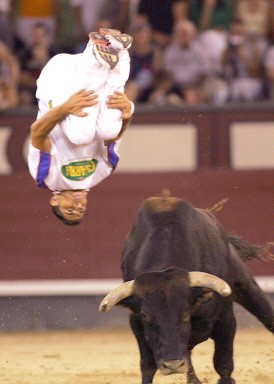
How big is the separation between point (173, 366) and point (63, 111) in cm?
113

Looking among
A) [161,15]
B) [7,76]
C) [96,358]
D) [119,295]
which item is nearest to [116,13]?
[161,15]

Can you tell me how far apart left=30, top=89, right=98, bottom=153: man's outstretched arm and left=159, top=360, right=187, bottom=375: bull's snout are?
107 cm

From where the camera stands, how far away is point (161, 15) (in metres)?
8.78

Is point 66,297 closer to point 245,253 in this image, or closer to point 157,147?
point 157,147

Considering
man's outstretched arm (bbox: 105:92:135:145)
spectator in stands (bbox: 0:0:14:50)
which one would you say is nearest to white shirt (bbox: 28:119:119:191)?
man's outstretched arm (bbox: 105:92:135:145)

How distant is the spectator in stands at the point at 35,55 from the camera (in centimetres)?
855

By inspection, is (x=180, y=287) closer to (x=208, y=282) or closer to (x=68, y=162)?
(x=208, y=282)

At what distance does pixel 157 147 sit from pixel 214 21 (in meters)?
1.03

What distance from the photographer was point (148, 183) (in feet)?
27.7

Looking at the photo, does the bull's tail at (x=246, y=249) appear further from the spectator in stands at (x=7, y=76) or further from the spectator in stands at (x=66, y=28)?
the spectator in stands at (x=66, y=28)

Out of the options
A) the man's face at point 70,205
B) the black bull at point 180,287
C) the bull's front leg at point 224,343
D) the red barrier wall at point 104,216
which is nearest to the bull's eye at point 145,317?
the black bull at point 180,287

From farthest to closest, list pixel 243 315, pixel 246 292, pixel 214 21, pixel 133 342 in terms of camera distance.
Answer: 1. pixel 214 21
2. pixel 243 315
3. pixel 133 342
4. pixel 246 292

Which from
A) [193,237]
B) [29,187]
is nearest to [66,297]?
[29,187]

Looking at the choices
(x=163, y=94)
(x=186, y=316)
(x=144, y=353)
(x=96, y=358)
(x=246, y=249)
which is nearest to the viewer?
(x=186, y=316)
